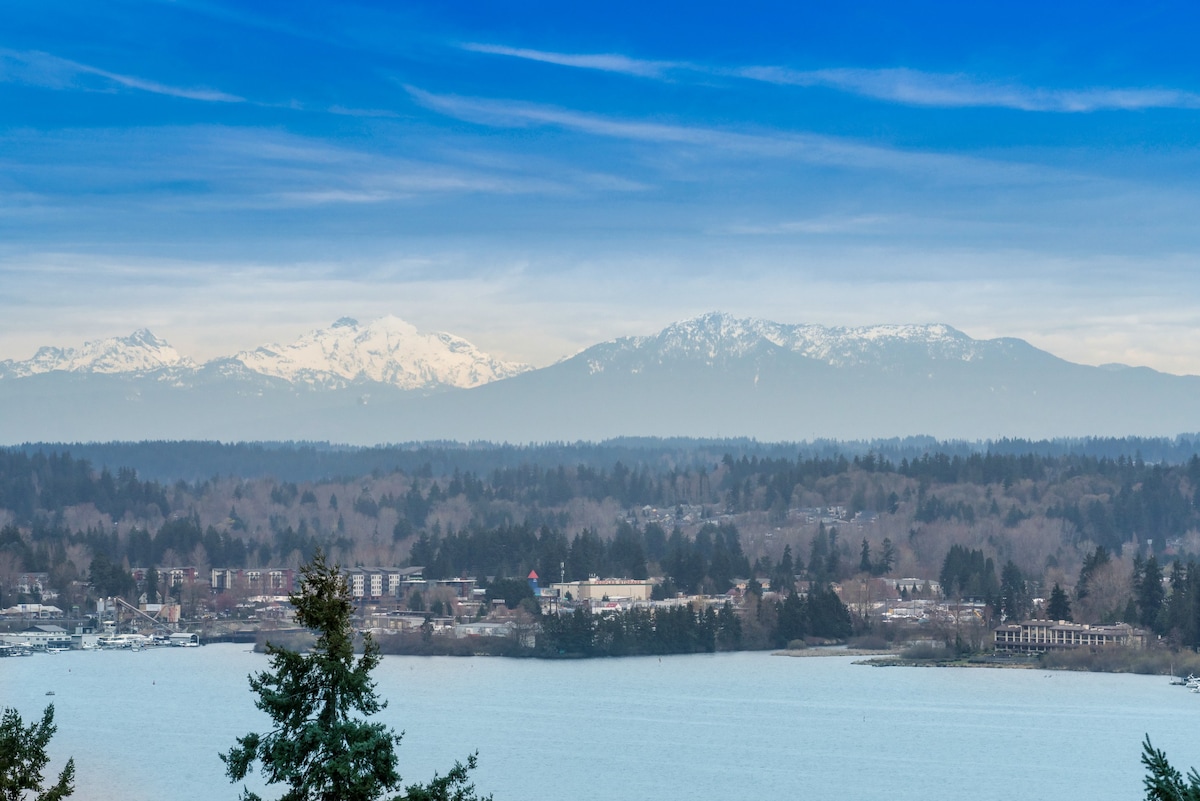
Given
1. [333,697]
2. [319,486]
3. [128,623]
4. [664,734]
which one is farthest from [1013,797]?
[319,486]

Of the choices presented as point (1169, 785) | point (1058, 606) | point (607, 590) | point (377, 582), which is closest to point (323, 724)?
point (1169, 785)

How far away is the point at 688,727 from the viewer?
37.8 metres

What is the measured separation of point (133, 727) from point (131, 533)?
54.3 metres

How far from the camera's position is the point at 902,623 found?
61.9m

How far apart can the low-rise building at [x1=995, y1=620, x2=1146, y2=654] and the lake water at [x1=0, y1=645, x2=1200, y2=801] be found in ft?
12.3

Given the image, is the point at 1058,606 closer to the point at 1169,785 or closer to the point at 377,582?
the point at 377,582

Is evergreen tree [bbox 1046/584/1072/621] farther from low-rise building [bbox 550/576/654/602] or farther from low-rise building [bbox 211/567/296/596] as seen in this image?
low-rise building [bbox 211/567/296/596]

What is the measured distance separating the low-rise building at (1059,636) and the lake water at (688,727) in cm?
375

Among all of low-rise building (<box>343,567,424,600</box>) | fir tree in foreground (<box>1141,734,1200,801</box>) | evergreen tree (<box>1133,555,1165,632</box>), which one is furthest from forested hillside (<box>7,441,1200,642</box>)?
fir tree in foreground (<box>1141,734,1200,801</box>)

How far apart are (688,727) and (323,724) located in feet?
94.1

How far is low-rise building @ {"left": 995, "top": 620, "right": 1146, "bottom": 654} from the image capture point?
5475 cm

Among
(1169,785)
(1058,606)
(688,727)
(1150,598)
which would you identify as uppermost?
(1150,598)

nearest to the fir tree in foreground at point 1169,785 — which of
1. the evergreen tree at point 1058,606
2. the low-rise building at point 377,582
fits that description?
the evergreen tree at point 1058,606

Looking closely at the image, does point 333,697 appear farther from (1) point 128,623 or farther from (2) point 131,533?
(2) point 131,533
